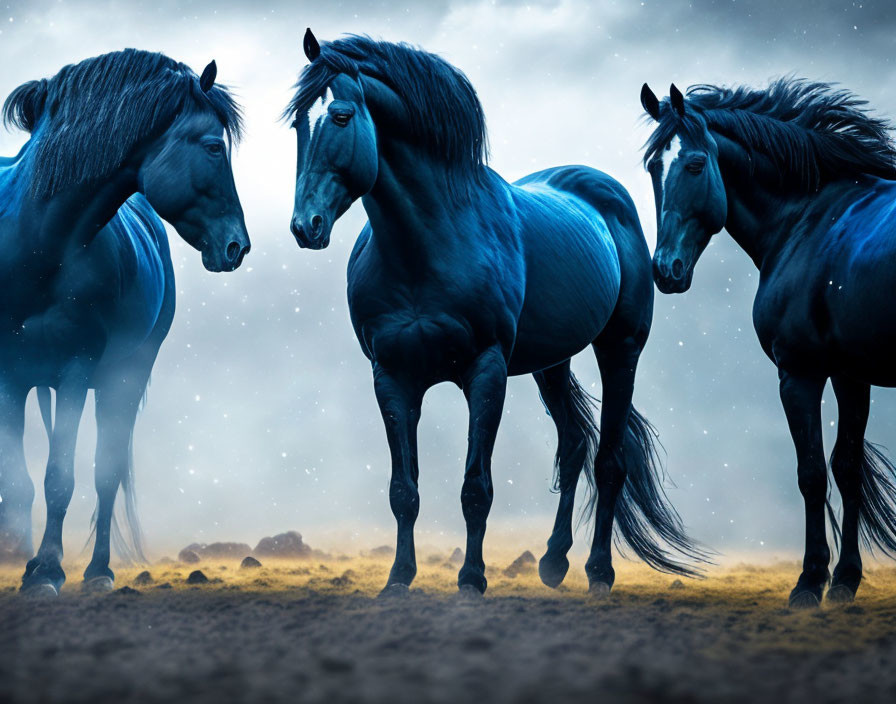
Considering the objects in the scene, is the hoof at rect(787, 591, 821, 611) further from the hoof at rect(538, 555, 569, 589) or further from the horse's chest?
the hoof at rect(538, 555, 569, 589)

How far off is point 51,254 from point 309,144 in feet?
6.41

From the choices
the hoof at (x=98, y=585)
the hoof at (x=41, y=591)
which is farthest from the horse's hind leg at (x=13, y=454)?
the hoof at (x=41, y=591)

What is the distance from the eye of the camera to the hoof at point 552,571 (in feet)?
21.4

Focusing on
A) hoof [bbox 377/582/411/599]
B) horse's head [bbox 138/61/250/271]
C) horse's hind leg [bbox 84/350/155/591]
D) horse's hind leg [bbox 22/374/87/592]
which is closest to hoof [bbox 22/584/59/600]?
horse's hind leg [bbox 22/374/87/592]

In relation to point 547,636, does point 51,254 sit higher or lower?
higher

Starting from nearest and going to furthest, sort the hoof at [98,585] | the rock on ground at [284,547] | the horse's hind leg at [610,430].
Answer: the hoof at [98,585]
the horse's hind leg at [610,430]
the rock on ground at [284,547]

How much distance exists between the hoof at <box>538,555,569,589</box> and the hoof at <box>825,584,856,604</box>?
1.97 metres

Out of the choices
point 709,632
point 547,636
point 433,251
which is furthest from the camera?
point 433,251

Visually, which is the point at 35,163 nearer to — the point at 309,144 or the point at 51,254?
the point at 51,254

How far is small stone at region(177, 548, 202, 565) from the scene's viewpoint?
824 centimetres

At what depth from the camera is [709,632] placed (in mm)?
3691

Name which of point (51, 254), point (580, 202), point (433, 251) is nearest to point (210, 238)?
point (51, 254)

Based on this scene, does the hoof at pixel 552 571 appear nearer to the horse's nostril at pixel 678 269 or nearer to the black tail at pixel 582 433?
the black tail at pixel 582 433

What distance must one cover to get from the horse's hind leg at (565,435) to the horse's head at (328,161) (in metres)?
3.10
